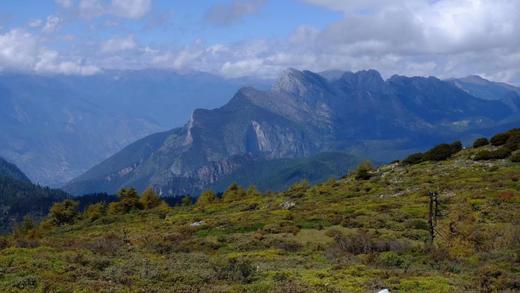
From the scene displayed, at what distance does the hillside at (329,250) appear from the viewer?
2119cm

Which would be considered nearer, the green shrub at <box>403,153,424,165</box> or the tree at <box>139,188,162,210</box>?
the green shrub at <box>403,153,424,165</box>

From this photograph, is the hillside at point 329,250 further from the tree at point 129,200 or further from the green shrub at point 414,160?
the tree at point 129,200

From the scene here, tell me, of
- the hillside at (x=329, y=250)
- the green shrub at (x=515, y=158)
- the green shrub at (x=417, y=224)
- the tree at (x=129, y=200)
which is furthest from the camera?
the tree at (x=129, y=200)

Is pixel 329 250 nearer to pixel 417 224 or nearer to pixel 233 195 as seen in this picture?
pixel 417 224

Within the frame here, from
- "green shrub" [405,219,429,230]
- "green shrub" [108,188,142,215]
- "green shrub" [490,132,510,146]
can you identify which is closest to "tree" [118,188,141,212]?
"green shrub" [108,188,142,215]

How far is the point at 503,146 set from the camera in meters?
64.6

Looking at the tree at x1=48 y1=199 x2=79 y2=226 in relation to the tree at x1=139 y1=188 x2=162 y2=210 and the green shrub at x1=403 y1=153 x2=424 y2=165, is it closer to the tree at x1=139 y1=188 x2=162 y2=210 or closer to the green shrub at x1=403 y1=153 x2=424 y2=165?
the tree at x1=139 y1=188 x2=162 y2=210

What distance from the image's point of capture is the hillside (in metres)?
21.2

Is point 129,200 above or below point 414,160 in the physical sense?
below

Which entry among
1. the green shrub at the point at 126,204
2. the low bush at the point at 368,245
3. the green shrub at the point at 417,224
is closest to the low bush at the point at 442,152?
the green shrub at the point at 417,224

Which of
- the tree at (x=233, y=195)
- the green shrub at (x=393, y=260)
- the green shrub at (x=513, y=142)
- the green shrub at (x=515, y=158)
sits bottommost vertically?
the tree at (x=233, y=195)

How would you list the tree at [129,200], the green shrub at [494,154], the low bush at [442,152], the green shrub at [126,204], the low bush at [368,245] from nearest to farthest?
the low bush at [368,245] < the green shrub at [494,154] < the low bush at [442,152] < the green shrub at [126,204] < the tree at [129,200]

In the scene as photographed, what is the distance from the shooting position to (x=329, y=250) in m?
30.0

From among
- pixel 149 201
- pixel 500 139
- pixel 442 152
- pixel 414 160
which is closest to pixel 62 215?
pixel 149 201
